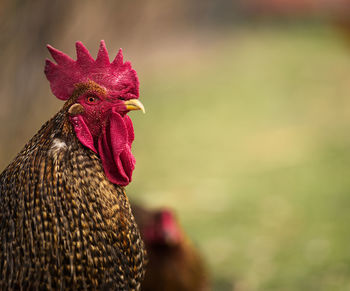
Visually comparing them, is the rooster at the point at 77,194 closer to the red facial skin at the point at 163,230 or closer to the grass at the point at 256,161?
the red facial skin at the point at 163,230

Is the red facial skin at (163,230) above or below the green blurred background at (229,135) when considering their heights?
below

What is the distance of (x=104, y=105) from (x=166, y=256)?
1.79 metres

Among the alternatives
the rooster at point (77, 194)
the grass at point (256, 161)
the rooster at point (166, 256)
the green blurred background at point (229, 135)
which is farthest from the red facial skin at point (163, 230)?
the rooster at point (77, 194)

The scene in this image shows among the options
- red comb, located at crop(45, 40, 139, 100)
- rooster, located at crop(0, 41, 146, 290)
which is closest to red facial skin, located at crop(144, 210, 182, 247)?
rooster, located at crop(0, 41, 146, 290)

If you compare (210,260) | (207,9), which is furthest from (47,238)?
(207,9)

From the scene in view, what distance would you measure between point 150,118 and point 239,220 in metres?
4.05

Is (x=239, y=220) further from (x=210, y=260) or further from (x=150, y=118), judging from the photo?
(x=150, y=118)

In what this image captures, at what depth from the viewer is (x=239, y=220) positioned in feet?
16.8

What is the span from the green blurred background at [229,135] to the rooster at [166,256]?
627mm

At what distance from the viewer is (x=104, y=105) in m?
1.89

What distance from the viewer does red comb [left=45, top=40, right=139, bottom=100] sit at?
1.92 metres

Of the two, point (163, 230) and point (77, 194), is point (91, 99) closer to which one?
point (77, 194)

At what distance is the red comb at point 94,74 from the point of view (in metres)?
1.92

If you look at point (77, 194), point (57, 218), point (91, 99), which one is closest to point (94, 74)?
point (91, 99)
